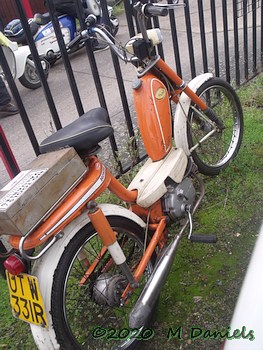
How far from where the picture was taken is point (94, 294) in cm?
201

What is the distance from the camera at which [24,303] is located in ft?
5.62

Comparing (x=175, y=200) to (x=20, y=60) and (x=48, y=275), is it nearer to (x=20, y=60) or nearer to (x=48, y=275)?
(x=48, y=275)

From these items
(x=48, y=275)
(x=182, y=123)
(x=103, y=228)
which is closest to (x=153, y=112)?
(x=182, y=123)

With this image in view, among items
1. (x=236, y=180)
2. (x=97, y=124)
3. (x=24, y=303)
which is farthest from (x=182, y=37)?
(x=24, y=303)

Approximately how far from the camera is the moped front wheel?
5.55ft

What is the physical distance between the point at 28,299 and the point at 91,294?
45 cm

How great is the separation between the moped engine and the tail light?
38.6 inches

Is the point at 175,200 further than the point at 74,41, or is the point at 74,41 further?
the point at 74,41

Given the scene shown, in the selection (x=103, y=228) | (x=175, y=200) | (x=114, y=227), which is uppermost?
(x=103, y=228)

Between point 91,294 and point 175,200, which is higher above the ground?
point 175,200

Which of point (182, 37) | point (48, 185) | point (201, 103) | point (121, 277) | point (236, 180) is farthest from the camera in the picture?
point (182, 37)

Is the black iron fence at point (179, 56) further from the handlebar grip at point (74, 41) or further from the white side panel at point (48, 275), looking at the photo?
the white side panel at point (48, 275)

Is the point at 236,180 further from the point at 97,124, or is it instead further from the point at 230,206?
the point at 97,124

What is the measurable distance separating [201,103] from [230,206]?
79cm
